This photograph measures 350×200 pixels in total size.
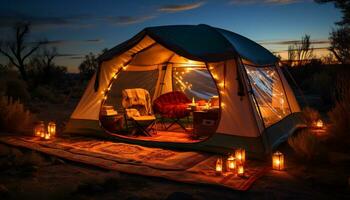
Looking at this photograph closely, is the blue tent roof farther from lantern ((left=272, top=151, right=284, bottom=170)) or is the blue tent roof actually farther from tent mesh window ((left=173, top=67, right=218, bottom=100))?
tent mesh window ((left=173, top=67, right=218, bottom=100))

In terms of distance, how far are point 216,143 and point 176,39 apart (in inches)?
68.5

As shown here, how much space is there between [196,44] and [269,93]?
155 centimetres

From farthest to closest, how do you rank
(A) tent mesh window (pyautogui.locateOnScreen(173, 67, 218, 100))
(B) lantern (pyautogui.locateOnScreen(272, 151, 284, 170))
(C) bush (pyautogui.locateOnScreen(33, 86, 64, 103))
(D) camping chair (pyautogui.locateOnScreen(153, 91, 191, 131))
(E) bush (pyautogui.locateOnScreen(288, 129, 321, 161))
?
(C) bush (pyautogui.locateOnScreen(33, 86, 64, 103)) < (A) tent mesh window (pyautogui.locateOnScreen(173, 67, 218, 100)) < (D) camping chair (pyautogui.locateOnScreen(153, 91, 191, 131)) < (E) bush (pyautogui.locateOnScreen(288, 129, 321, 161)) < (B) lantern (pyautogui.locateOnScreen(272, 151, 284, 170))

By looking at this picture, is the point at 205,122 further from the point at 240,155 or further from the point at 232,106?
the point at 240,155

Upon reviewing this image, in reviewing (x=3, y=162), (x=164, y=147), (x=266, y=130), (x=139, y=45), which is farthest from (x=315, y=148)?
(x=3, y=162)

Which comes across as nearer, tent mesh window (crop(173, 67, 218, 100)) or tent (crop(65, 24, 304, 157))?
tent (crop(65, 24, 304, 157))

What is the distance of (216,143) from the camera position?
556 cm

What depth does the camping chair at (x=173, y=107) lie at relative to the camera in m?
7.59

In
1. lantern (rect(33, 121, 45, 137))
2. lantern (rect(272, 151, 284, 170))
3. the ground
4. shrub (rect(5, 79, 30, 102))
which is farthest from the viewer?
shrub (rect(5, 79, 30, 102))

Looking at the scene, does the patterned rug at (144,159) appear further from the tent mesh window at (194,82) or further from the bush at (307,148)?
the tent mesh window at (194,82)

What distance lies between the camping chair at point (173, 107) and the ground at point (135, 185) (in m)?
2.87

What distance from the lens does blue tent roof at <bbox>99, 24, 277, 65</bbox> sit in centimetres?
558

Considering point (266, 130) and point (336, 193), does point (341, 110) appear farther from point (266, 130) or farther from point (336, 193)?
point (336, 193)

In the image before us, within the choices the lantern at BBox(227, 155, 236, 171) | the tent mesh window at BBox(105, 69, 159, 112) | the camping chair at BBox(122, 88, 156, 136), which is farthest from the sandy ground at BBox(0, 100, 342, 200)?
the tent mesh window at BBox(105, 69, 159, 112)
